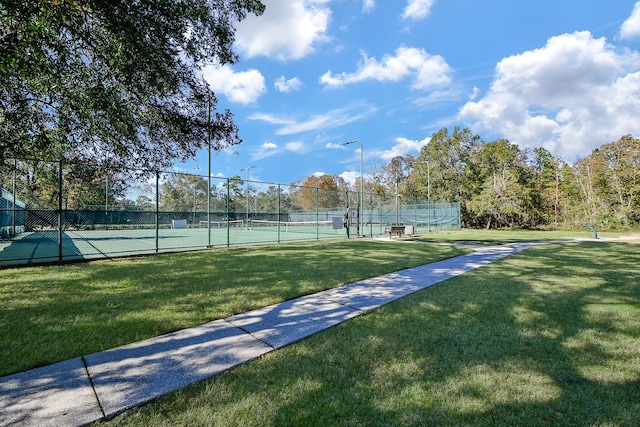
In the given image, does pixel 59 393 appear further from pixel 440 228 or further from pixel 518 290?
pixel 440 228

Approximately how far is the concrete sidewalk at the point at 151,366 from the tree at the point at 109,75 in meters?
4.34

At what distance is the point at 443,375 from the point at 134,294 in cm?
461

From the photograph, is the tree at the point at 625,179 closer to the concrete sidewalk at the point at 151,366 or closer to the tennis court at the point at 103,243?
the tennis court at the point at 103,243

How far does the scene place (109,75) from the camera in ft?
20.9

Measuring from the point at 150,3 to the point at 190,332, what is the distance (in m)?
5.66

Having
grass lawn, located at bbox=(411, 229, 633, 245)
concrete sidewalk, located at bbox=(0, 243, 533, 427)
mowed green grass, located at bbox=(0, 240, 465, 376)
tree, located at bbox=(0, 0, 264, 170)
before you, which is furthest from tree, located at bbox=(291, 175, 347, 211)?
concrete sidewalk, located at bbox=(0, 243, 533, 427)

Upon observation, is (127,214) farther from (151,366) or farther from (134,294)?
(151,366)

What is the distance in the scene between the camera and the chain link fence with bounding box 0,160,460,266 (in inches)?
376

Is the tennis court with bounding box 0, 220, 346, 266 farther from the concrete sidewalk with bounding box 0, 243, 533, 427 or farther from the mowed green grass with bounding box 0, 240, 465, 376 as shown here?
the concrete sidewalk with bounding box 0, 243, 533, 427

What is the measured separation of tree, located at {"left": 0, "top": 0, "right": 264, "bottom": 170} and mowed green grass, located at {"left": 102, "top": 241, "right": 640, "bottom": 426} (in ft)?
17.0

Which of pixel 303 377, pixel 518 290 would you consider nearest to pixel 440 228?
pixel 518 290

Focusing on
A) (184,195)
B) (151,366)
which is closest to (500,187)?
(184,195)

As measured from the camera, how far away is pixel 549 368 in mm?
2600

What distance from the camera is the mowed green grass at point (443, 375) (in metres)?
1.97
